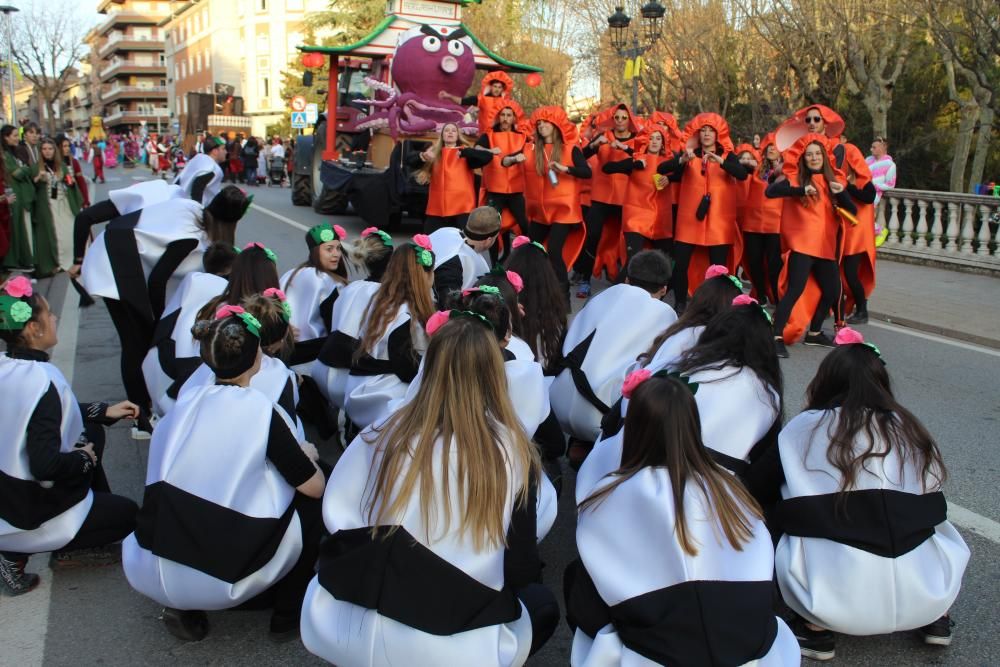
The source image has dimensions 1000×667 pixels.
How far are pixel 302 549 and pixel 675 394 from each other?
4.87ft

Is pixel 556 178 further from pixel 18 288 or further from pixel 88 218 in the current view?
pixel 18 288

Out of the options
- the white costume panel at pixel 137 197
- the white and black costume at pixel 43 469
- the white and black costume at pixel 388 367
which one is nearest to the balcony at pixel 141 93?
the white costume panel at pixel 137 197

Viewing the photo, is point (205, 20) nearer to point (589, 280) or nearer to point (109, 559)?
point (589, 280)

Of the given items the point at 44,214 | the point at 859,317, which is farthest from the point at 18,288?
the point at 44,214

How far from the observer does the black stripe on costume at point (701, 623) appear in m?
2.37

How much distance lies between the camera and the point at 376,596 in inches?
99.6

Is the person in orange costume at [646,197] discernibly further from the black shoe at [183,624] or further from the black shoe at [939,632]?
the black shoe at [183,624]

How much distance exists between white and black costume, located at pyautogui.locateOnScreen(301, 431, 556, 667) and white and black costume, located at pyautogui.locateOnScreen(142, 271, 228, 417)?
81.9 inches

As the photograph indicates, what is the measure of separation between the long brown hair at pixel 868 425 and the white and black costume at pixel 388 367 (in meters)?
1.91

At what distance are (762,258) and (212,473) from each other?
689 cm

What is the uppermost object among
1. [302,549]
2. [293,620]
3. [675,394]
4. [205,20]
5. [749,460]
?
[205,20]

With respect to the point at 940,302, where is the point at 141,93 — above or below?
above

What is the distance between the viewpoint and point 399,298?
4.32 meters

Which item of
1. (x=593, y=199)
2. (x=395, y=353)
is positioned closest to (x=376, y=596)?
(x=395, y=353)
